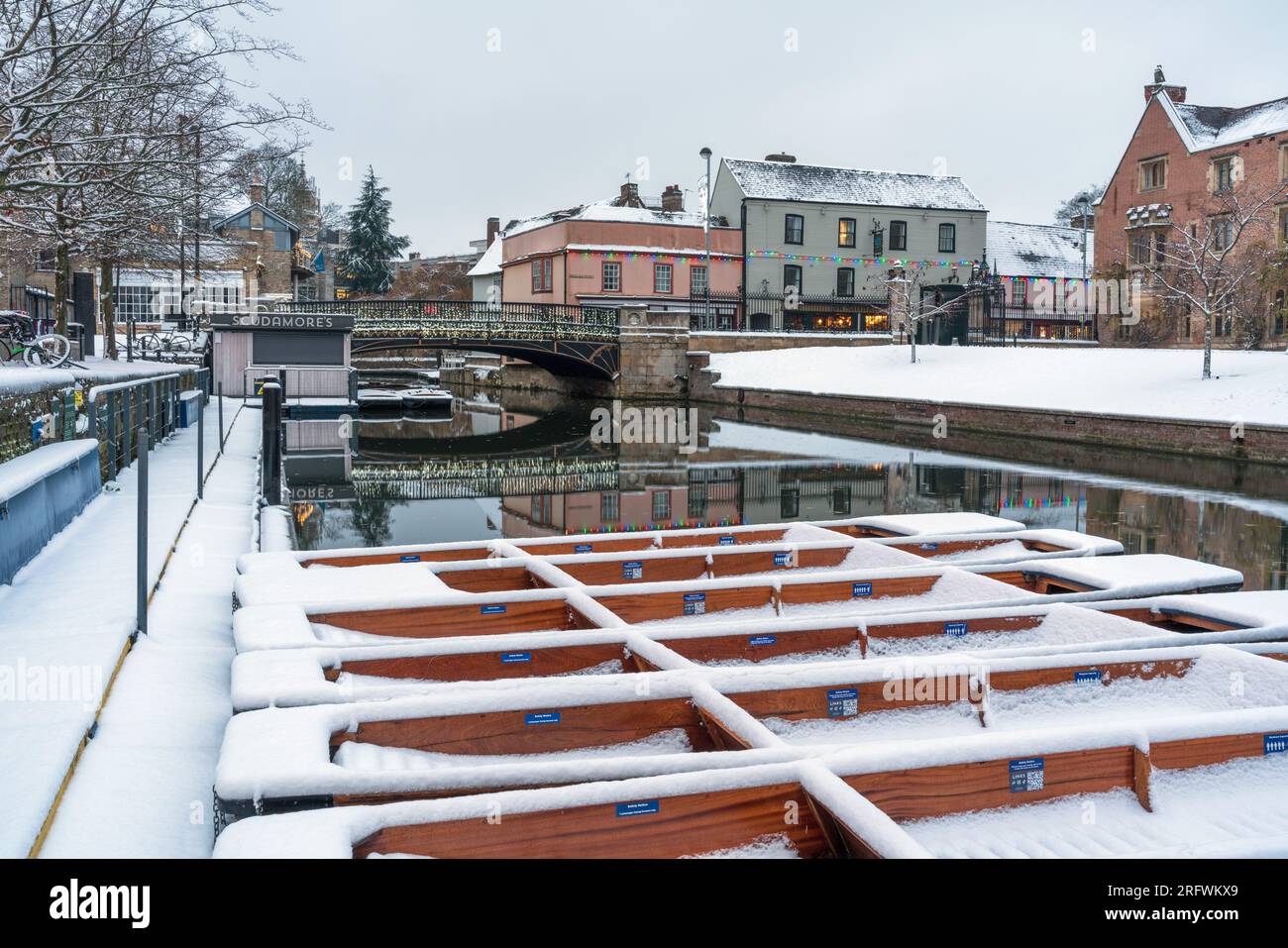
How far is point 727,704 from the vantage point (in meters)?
4.57

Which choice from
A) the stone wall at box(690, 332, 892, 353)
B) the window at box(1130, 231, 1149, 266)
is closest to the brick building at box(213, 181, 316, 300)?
the stone wall at box(690, 332, 892, 353)

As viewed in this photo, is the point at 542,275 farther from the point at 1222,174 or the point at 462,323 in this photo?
the point at 1222,174

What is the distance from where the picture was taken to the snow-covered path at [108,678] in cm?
394

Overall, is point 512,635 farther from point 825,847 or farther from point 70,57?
point 70,57

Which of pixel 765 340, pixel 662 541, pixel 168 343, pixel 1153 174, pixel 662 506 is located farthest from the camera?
pixel 168 343

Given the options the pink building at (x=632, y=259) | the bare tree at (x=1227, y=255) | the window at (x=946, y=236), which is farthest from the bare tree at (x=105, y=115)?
the window at (x=946, y=236)

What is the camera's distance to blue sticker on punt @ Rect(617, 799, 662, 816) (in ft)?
11.8

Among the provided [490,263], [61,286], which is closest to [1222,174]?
[61,286]

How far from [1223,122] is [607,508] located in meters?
35.7

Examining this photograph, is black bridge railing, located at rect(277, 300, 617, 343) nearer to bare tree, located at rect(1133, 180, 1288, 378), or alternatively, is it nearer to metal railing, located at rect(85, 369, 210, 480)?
bare tree, located at rect(1133, 180, 1288, 378)

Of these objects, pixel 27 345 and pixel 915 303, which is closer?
pixel 27 345

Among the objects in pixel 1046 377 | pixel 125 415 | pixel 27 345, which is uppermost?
pixel 27 345

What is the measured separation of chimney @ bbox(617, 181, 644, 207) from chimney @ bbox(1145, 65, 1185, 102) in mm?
22120
